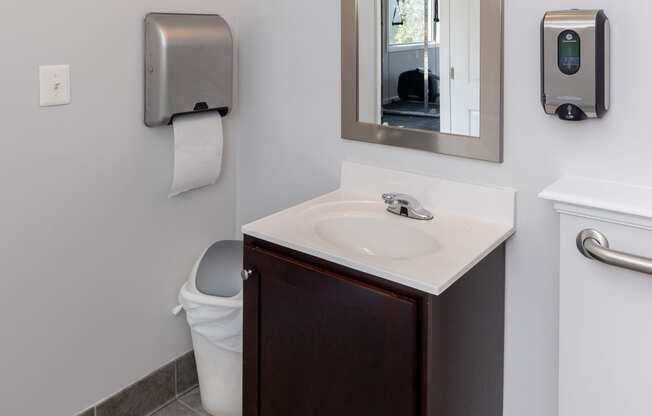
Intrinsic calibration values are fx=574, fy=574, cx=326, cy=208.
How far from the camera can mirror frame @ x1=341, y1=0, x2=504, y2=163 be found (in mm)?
1461

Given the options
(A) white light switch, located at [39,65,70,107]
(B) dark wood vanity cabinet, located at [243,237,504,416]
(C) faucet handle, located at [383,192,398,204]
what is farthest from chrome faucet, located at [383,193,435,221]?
(A) white light switch, located at [39,65,70,107]

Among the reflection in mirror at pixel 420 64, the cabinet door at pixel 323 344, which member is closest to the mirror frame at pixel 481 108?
the reflection in mirror at pixel 420 64

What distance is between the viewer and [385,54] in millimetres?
1697

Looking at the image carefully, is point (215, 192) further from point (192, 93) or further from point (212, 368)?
point (212, 368)

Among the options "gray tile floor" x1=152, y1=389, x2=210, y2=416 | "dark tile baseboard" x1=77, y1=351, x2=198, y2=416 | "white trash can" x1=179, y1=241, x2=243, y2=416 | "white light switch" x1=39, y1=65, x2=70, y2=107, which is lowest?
"gray tile floor" x1=152, y1=389, x2=210, y2=416

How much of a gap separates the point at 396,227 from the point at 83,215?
0.92 metres

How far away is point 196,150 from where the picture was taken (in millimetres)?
1898

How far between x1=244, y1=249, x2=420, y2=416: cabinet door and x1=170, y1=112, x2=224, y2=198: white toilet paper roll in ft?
1.66

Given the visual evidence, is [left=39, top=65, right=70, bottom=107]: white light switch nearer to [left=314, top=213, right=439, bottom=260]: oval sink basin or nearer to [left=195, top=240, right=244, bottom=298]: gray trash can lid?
[left=195, top=240, right=244, bottom=298]: gray trash can lid

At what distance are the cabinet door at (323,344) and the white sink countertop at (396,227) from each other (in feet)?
0.20

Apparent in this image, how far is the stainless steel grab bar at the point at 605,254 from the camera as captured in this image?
45.2 inches

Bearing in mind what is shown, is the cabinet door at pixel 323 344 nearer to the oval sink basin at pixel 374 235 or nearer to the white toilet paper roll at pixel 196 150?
the oval sink basin at pixel 374 235

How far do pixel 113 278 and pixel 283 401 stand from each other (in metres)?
0.70

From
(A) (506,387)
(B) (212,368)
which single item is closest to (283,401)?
(B) (212,368)
